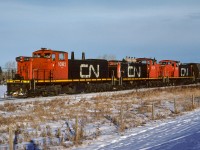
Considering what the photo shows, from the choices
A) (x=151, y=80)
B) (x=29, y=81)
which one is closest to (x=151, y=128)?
(x=29, y=81)

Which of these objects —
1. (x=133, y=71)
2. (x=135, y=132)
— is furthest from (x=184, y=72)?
(x=135, y=132)

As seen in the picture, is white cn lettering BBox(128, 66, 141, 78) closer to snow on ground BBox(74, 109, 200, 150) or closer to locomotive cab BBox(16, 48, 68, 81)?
locomotive cab BBox(16, 48, 68, 81)

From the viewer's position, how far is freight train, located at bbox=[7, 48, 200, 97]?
2466cm

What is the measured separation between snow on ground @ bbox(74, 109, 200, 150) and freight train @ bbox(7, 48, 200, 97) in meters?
12.8

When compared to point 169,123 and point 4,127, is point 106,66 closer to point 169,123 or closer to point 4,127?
point 169,123

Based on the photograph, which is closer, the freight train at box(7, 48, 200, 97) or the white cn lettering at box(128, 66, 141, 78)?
the freight train at box(7, 48, 200, 97)

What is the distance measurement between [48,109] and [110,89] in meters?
15.7

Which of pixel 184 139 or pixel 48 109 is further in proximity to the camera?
pixel 48 109

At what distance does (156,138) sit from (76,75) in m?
18.6

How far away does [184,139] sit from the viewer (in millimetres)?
10953

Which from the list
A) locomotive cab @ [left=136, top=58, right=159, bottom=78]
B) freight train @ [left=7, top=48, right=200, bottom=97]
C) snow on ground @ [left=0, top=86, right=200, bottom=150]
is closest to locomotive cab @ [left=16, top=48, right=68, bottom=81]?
freight train @ [left=7, top=48, right=200, bottom=97]

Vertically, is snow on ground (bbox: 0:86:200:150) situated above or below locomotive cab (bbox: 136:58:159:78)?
below

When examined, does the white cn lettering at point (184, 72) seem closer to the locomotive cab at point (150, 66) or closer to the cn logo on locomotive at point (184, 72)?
the cn logo on locomotive at point (184, 72)

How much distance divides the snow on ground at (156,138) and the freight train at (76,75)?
12.8 meters
